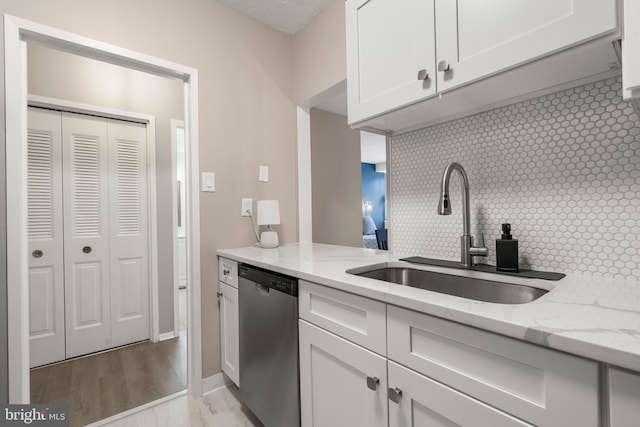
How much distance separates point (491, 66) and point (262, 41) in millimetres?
1763

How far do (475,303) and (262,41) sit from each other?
7.22 feet

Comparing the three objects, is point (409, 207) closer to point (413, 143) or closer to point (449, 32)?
point (413, 143)

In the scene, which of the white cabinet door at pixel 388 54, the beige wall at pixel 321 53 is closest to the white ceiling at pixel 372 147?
the beige wall at pixel 321 53

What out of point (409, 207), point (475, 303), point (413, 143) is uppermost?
point (413, 143)

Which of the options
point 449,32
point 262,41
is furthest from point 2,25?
point 449,32

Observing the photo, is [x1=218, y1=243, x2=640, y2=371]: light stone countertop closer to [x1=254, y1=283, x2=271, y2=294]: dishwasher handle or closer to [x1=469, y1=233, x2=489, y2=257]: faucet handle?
[x1=469, y1=233, x2=489, y2=257]: faucet handle

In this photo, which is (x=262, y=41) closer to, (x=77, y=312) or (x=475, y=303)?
(x=475, y=303)

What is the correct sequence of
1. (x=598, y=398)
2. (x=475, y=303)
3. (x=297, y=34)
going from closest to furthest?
1. (x=598, y=398)
2. (x=475, y=303)
3. (x=297, y=34)

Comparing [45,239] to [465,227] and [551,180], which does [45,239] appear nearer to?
[465,227]

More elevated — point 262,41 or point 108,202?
point 262,41

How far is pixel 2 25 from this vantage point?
1311 mm

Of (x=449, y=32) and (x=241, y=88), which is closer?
(x=449, y=32)

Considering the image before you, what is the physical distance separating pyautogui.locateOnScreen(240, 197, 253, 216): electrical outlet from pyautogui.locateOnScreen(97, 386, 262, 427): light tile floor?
1.11 metres

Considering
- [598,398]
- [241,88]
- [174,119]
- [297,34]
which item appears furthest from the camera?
[174,119]
